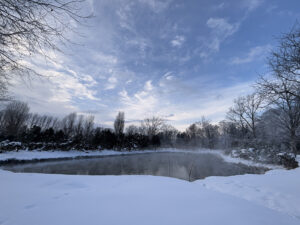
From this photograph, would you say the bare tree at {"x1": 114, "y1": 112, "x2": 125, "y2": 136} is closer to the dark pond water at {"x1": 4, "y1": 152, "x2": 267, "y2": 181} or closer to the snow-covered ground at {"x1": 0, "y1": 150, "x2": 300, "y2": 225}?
the dark pond water at {"x1": 4, "y1": 152, "x2": 267, "y2": 181}

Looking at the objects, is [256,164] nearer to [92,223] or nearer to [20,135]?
[92,223]

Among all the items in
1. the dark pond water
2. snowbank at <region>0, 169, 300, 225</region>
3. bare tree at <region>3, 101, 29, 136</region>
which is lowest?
the dark pond water

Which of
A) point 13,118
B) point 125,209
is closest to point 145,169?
point 125,209

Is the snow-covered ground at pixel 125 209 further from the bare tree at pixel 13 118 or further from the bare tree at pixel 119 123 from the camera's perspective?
the bare tree at pixel 119 123

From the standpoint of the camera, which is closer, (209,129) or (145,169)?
(145,169)

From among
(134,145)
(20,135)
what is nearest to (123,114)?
(134,145)

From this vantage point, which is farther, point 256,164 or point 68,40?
point 256,164

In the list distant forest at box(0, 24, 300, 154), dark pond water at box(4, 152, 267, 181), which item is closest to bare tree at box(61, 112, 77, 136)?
distant forest at box(0, 24, 300, 154)

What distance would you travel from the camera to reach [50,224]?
1.60 m

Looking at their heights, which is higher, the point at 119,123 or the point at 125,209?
the point at 119,123

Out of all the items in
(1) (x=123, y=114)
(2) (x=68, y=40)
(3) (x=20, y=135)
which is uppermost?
(1) (x=123, y=114)

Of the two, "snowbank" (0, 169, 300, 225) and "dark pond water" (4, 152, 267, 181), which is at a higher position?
"snowbank" (0, 169, 300, 225)

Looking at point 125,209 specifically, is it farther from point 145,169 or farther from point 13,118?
point 13,118

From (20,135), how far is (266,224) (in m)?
25.9
